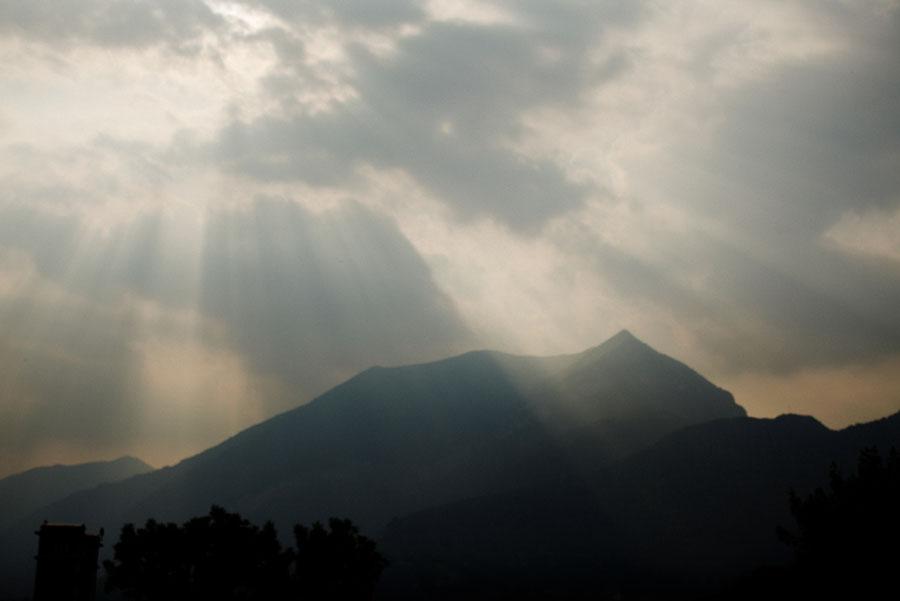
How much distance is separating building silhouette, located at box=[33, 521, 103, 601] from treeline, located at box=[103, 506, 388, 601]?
5174 millimetres

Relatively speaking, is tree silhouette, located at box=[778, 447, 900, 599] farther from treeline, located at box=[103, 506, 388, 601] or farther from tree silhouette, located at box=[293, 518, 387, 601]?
tree silhouette, located at box=[293, 518, 387, 601]

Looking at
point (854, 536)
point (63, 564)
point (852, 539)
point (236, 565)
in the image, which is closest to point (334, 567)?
point (236, 565)

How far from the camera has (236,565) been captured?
68375 mm

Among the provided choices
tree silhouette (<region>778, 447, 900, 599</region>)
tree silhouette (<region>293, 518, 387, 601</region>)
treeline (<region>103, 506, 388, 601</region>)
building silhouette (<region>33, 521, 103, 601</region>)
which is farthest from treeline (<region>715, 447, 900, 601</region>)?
building silhouette (<region>33, 521, 103, 601</region>)

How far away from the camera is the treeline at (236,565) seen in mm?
67938

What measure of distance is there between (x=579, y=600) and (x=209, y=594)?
148847 millimetres

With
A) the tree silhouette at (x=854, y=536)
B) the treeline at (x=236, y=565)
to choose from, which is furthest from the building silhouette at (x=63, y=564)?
the tree silhouette at (x=854, y=536)

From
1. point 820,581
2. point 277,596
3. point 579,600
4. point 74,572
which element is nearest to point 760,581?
point 820,581

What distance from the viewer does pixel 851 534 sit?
74.3m

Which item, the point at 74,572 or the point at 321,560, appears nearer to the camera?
the point at 74,572

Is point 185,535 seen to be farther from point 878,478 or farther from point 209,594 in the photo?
point 878,478

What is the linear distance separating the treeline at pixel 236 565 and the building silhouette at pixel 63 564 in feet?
17.0

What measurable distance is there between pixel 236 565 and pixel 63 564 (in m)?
13.8

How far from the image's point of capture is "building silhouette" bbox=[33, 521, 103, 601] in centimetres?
6131
